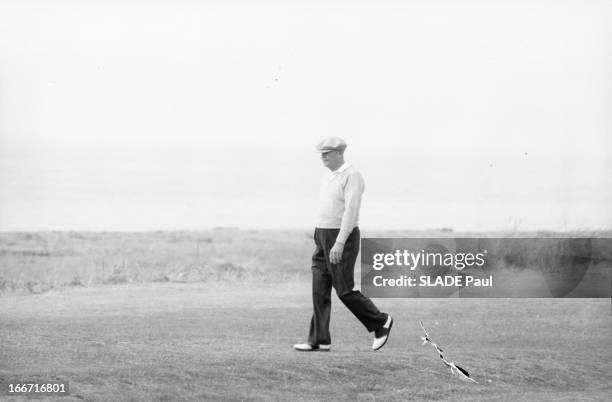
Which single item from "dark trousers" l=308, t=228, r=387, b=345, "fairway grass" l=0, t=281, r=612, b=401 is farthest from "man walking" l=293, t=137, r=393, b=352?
"fairway grass" l=0, t=281, r=612, b=401

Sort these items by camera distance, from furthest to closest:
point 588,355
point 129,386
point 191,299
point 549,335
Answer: point 191,299 < point 549,335 < point 588,355 < point 129,386

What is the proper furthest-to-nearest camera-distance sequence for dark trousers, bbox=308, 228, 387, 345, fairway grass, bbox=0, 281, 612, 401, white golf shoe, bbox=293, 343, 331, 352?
white golf shoe, bbox=293, 343, 331, 352
dark trousers, bbox=308, 228, 387, 345
fairway grass, bbox=0, 281, 612, 401

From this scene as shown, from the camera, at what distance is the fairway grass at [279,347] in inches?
468

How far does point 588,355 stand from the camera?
1530cm

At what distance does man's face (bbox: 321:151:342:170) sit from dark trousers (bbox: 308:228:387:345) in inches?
27.7

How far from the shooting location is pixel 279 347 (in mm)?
13711

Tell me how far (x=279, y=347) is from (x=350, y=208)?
2.50 m

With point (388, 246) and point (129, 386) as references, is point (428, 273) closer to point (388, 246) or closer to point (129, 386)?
point (388, 246)

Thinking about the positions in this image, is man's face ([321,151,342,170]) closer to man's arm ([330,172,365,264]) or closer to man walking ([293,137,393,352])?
man walking ([293,137,393,352])

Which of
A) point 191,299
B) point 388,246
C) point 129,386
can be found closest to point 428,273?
point 388,246

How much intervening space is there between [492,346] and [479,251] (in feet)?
5.37

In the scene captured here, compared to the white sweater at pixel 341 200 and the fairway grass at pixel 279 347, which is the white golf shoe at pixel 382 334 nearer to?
the fairway grass at pixel 279 347

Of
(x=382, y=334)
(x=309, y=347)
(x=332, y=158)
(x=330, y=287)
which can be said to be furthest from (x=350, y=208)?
(x=309, y=347)

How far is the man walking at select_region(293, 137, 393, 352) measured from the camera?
39.3 ft
